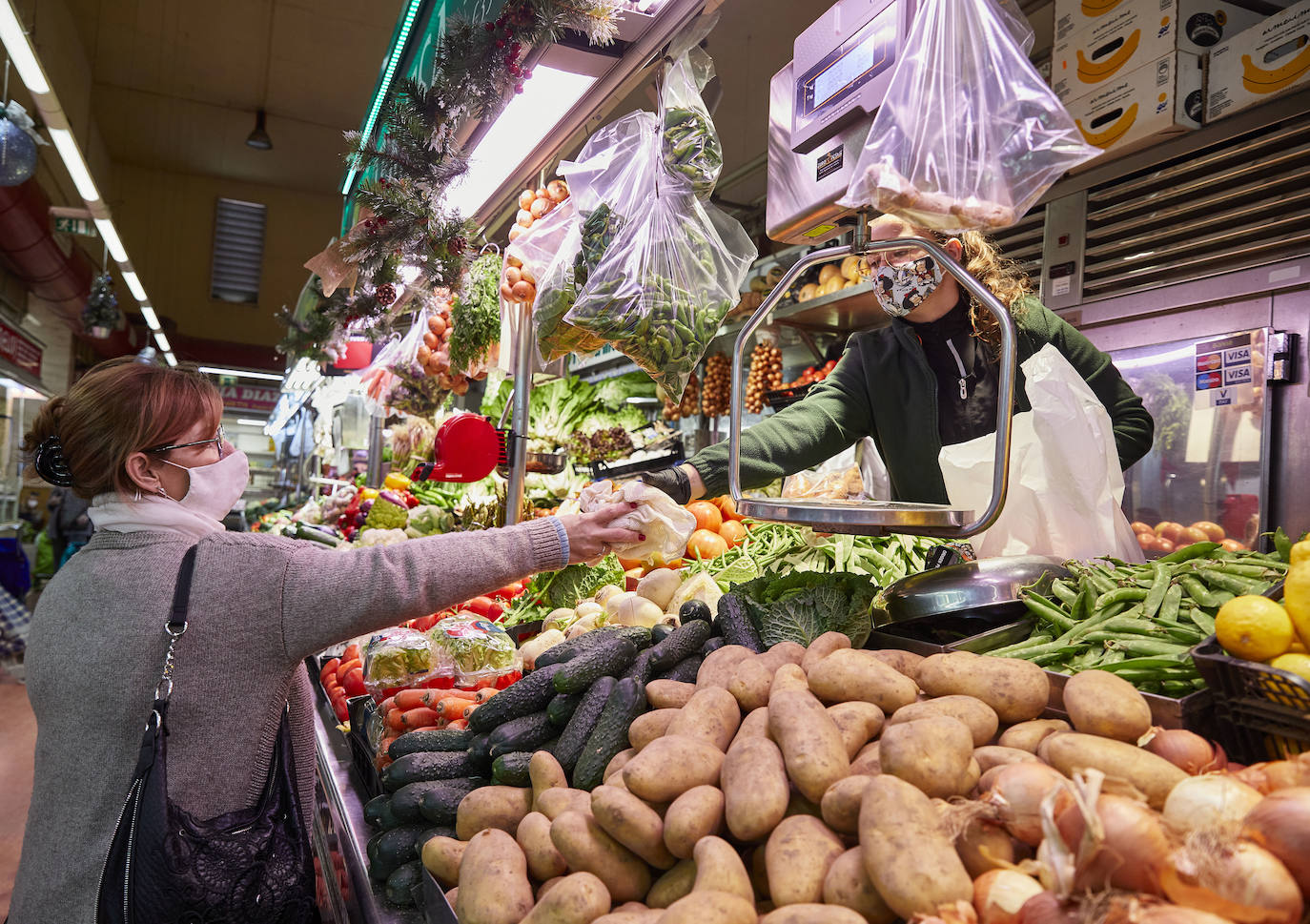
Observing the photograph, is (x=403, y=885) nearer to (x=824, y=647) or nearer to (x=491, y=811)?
(x=491, y=811)

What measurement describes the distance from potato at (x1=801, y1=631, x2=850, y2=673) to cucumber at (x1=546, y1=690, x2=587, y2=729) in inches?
18.0

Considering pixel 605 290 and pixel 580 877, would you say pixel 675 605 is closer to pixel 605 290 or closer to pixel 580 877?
pixel 605 290

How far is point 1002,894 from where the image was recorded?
0.91 metres

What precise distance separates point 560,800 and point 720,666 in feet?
1.29

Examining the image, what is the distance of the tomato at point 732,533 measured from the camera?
132 inches

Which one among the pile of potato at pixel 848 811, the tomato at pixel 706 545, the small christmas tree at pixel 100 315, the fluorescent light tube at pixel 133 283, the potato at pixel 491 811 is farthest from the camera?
the small christmas tree at pixel 100 315

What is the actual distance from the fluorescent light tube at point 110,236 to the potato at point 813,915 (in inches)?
450

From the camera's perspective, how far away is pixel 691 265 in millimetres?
2484

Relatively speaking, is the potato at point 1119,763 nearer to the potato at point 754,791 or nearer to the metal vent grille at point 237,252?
the potato at point 754,791

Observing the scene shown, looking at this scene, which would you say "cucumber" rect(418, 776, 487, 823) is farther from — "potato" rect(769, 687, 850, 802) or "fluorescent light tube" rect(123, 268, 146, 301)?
"fluorescent light tube" rect(123, 268, 146, 301)

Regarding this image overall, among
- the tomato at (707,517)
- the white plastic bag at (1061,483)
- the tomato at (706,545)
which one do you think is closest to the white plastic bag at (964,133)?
the white plastic bag at (1061,483)

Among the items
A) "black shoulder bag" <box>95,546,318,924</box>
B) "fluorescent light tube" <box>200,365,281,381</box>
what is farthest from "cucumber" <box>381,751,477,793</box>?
Result: "fluorescent light tube" <box>200,365,281,381</box>

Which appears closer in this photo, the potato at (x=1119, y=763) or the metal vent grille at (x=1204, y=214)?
the potato at (x=1119, y=763)

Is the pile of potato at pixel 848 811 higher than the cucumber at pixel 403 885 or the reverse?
higher
